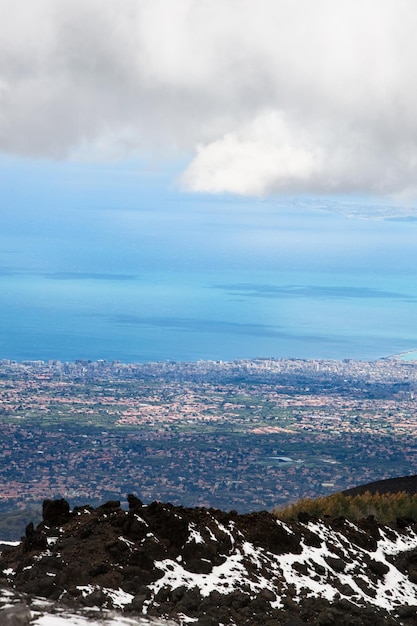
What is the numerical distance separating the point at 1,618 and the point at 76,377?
16137 cm

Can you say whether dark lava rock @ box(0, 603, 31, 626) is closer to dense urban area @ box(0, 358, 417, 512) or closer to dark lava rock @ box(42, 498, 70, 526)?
dark lava rock @ box(42, 498, 70, 526)

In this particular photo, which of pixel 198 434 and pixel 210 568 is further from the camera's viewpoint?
pixel 198 434

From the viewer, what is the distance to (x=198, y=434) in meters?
123

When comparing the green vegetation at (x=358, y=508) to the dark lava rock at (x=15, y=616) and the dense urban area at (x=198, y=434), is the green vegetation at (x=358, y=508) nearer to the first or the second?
the dark lava rock at (x=15, y=616)

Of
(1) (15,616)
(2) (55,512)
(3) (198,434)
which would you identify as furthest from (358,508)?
(3) (198,434)

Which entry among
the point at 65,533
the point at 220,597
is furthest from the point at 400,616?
the point at 65,533

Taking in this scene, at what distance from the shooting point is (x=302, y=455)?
4424 inches

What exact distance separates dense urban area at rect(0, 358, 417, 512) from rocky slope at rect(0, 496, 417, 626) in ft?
198

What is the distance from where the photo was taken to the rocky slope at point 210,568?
52.1 ft

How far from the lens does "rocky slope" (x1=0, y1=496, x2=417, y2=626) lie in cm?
1589

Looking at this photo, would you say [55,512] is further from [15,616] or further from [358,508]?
[358,508]

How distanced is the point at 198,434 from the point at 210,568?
106 m

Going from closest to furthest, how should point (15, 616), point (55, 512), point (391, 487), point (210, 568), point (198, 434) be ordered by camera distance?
point (15, 616), point (210, 568), point (55, 512), point (391, 487), point (198, 434)

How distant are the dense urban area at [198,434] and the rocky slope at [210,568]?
60350 mm
